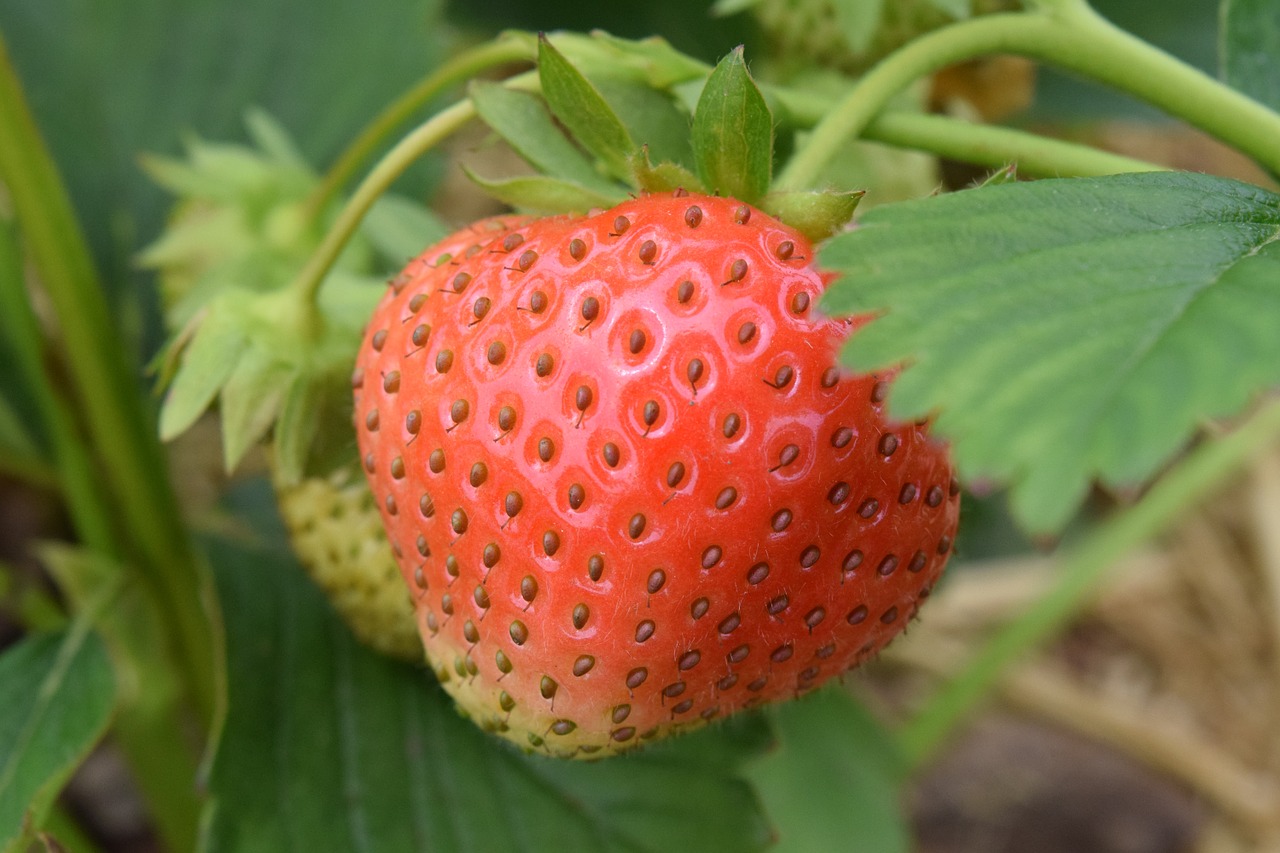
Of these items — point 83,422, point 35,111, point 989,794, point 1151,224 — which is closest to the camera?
point 1151,224

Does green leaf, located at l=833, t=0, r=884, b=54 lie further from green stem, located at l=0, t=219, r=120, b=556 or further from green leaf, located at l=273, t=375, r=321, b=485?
green stem, located at l=0, t=219, r=120, b=556

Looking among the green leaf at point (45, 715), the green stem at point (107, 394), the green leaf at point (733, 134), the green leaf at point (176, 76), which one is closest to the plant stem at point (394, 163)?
the green leaf at point (733, 134)

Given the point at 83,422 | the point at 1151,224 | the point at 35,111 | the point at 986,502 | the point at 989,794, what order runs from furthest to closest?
the point at 989,794, the point at 986,502, the point at 35,111, the point at 83,422, the point at 1151,224

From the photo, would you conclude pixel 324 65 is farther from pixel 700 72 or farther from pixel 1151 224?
pixel 1151 224

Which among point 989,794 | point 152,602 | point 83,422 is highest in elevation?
point 83,422

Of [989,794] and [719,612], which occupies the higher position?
[719,612]

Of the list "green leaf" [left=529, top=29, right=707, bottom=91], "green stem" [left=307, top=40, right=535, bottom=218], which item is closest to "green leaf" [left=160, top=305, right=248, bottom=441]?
"green stem" [left=307, top=40, right=535, bottom=218]

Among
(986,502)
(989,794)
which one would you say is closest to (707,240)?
(986,502)

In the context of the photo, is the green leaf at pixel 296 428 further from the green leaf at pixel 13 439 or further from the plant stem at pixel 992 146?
the green leaf at pixel 13 439
